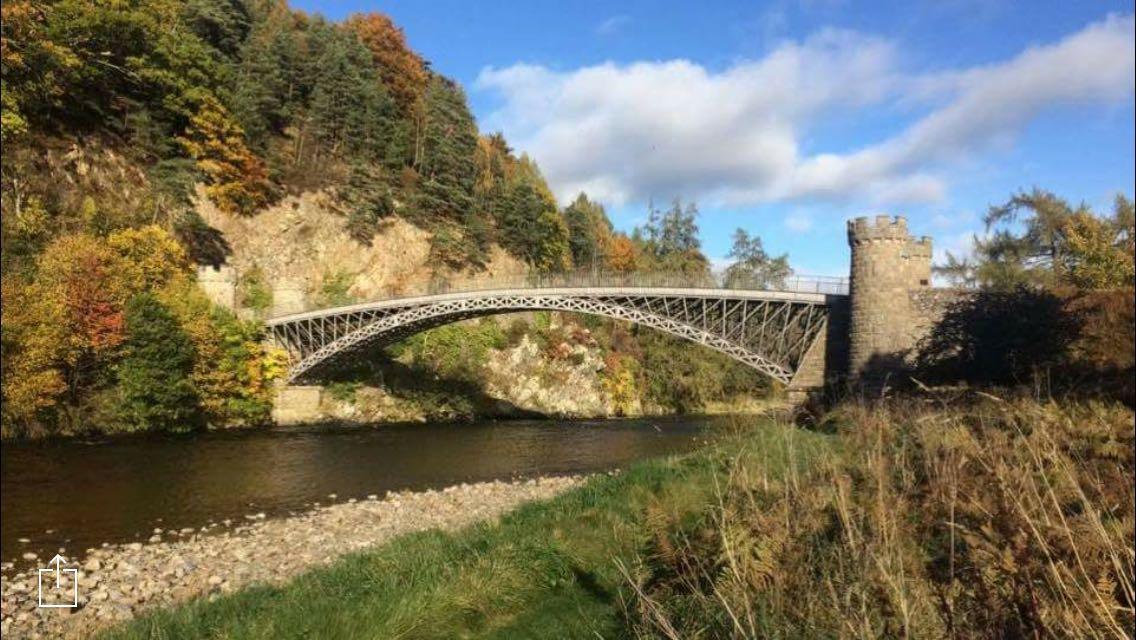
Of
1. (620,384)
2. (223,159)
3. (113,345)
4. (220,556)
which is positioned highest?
(223,159)

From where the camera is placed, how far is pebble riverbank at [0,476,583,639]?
8367 mm

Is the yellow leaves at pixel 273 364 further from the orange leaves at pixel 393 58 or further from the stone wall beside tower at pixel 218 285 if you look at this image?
the orange leaves at pixel 393 58

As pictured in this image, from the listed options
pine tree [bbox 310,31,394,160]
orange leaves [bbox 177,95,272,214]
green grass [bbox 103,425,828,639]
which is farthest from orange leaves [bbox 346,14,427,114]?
green grass [bbox 103,425,828,639]

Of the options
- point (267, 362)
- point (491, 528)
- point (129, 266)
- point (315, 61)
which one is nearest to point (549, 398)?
point (267, 362)

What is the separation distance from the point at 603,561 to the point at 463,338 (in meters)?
39.4

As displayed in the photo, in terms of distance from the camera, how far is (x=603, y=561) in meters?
5.83

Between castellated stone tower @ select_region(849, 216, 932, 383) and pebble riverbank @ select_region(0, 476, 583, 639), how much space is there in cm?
1288

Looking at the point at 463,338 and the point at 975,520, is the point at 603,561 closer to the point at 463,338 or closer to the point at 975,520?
the point at 975,520

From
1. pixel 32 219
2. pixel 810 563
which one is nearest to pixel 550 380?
pixel 32 219

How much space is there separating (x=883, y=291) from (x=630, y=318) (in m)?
12.0

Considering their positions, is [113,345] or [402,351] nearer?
[113,345]

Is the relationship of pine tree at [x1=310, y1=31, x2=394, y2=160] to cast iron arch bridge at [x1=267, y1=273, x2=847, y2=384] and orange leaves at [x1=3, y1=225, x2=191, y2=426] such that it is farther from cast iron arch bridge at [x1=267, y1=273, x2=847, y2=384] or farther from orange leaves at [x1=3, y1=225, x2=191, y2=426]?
orange leaves at [x1=3, y1=225, x2=191, y2=426]

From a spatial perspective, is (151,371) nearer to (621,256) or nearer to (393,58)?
(393,58)

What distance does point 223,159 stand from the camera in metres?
40.7
